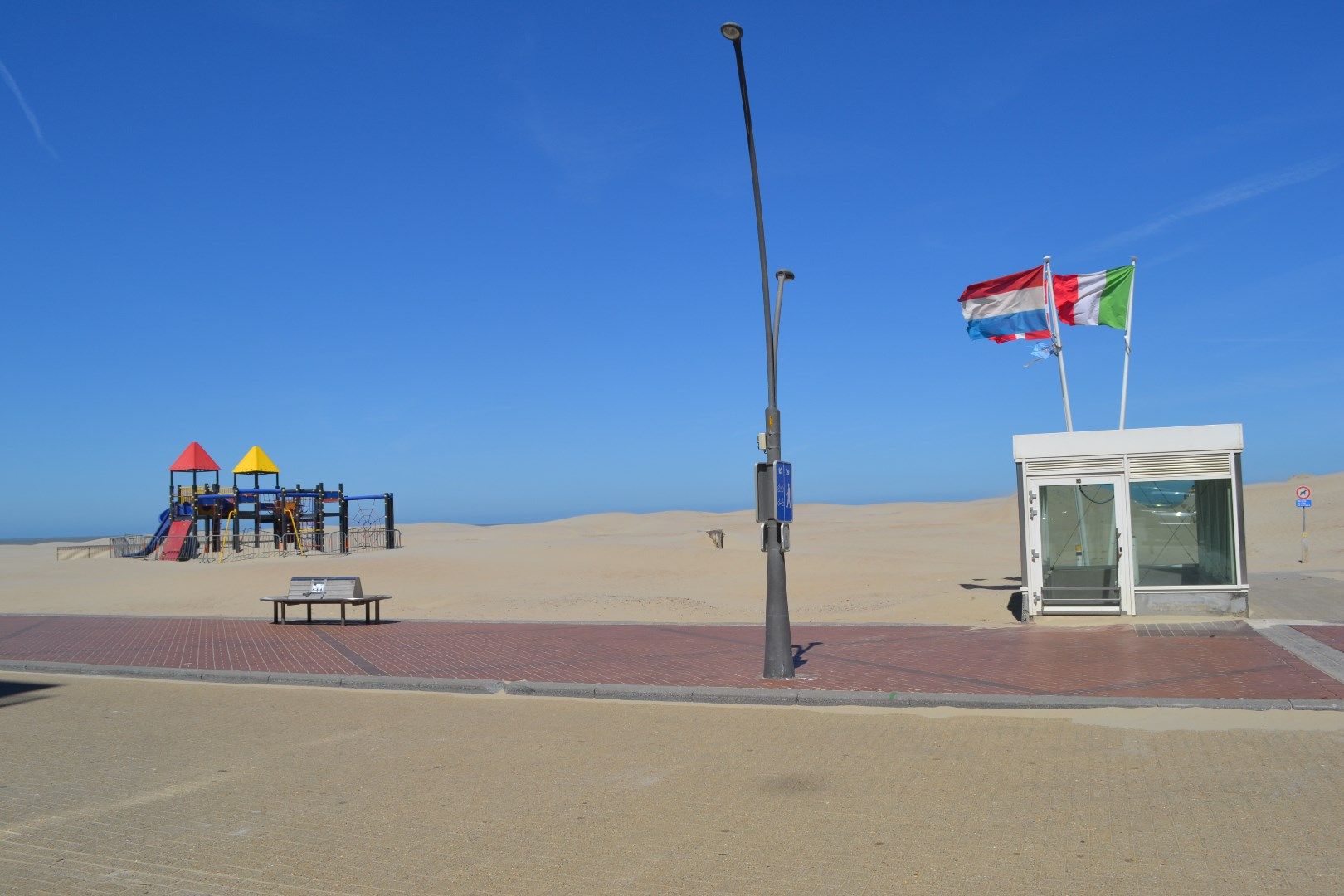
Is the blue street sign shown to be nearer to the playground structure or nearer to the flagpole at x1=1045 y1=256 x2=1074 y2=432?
the flagpole at x1=1045 y1=256 x2=1074 y2=432

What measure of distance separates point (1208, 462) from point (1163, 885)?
43.5 ft

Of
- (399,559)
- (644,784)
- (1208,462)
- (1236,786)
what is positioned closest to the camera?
(1236,786)

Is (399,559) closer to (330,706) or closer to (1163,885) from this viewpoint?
(330,706)

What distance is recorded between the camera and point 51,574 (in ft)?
106

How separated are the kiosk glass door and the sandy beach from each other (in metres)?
0.58

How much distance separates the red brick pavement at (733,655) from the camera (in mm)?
10672

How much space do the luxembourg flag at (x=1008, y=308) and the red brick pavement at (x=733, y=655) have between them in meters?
6.78

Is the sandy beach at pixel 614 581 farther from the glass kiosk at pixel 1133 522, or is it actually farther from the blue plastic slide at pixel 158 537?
the blue plastic slide at pixel 158 537

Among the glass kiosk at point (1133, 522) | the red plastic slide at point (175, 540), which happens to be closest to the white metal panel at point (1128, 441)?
the glass kiosk at point (1133, 522)

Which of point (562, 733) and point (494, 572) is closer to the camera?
point (562, 733)

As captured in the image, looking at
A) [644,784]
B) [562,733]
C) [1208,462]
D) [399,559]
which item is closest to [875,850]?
[644,784]

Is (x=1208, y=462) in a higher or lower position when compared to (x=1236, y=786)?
higher

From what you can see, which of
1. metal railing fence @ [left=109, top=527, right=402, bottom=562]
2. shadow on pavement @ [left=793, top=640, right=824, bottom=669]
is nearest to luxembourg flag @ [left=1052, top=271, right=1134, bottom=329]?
shadow on pavement @ [left=793, top=640, right=824, bottom=669]

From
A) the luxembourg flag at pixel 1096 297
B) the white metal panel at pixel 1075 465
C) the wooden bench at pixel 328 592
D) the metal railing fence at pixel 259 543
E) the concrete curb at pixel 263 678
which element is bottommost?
the concrete curb at pixel 263 678
